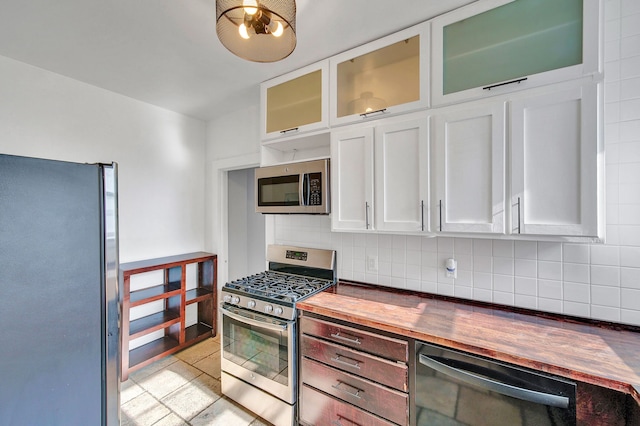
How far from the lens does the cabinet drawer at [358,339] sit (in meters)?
1.35

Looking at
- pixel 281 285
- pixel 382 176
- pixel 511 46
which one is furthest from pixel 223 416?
pixel 511 46

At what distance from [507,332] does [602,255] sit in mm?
666

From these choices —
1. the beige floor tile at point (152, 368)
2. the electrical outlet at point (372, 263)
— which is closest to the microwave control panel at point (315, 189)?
the electrical outlet at point (372, 263)

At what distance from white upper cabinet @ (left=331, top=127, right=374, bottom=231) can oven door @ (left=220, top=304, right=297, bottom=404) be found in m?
0.81

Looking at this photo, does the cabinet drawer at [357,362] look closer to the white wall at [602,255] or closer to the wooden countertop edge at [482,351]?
the wooden countertop edge at [482,351]

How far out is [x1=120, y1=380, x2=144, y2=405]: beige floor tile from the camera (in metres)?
2.08

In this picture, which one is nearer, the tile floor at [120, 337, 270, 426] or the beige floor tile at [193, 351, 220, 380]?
the tile floor at [120, 337, 270, 426]

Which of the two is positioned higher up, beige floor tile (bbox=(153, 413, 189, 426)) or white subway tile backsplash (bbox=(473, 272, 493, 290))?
white subway tile backsplash (bbox=(473, 272, 493, 290))

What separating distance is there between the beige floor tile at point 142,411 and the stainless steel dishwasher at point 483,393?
187 cm

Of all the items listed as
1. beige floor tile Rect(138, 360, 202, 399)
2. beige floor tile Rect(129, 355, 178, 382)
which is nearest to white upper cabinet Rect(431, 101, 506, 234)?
beige floor tile Rect(138, 360, 202, 399)

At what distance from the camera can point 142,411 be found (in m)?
1.95

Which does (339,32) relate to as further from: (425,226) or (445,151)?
(425,226)

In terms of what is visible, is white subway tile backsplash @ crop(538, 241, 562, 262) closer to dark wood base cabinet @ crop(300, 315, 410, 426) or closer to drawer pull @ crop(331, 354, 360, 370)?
dark wood base cabinet @ crop(300, 315, 410, 426)

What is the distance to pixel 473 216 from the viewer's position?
1.42 m
